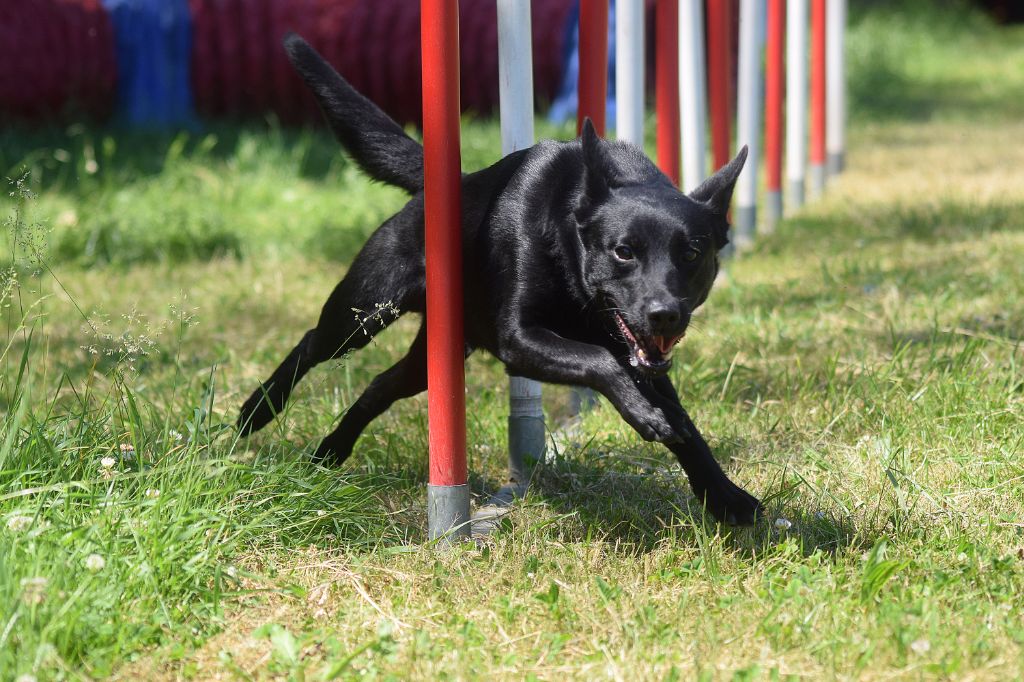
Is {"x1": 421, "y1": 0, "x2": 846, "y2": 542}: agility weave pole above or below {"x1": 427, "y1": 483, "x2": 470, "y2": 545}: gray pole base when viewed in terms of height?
above

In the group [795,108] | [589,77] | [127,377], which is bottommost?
[127,377]

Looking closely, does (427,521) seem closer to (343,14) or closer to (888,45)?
(343,14)

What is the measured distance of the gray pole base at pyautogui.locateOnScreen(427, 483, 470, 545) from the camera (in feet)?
8.58

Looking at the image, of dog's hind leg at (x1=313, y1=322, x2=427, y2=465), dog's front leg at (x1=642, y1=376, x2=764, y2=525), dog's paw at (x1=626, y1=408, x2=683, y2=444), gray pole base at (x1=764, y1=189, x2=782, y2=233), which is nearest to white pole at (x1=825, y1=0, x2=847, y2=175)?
gray pole base at (x1=764, y1=189, x2=782, y2=233)

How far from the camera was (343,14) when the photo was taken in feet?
26.7

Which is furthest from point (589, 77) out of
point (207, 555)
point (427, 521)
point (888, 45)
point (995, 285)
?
point (888, 45)

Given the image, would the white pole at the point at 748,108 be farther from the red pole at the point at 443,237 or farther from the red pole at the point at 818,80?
the red pole at the point at 443,237

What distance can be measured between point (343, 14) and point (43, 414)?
541 cm

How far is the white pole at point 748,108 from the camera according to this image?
5462 millimetres

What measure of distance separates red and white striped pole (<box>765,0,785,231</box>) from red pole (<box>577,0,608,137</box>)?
117 inches

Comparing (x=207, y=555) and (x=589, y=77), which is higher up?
(x=589, y=77)

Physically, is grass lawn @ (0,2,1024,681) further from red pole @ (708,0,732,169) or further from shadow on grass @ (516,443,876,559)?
red pole @ (708,0,732,169)

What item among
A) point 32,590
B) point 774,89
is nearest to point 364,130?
point 32,590

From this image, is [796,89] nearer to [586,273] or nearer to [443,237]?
[586,273]
